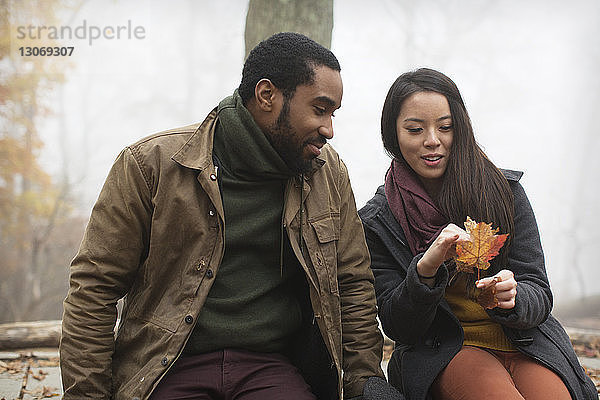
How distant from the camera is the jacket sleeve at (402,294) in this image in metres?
2.28

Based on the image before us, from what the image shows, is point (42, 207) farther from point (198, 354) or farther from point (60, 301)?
point (198, 354)

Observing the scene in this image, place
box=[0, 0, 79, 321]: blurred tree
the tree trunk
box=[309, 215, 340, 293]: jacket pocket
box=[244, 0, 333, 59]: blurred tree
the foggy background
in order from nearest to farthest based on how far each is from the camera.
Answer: box=[309, 215, 340, 293]: jacket pocket < box=[244, 0, 333, 59]: blurred tree < the tree trunk < box=[0, 0, 79, 321]: blurred tree < the foggy background

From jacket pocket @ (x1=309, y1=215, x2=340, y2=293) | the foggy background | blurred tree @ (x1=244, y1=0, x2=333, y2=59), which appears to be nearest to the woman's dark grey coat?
jacket pocket @ (x1=309, y1=215, x2=340, y2=293)

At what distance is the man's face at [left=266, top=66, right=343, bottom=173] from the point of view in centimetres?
227

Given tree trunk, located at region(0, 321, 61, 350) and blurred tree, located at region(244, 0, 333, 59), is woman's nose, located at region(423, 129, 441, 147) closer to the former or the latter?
blurred tree, located at region(244, 0, 333, 59)

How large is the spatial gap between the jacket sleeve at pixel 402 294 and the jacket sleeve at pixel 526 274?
232mm

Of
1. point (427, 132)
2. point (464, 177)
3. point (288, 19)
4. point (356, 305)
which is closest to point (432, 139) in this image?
point (427, 132)

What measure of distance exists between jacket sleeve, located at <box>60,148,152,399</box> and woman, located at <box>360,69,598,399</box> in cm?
95

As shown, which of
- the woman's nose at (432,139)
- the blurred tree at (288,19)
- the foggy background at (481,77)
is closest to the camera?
the woman's nose at (432,139)

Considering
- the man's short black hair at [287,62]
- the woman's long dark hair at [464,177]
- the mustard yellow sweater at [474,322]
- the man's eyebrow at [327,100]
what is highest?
the man's short black hair at [287,62]

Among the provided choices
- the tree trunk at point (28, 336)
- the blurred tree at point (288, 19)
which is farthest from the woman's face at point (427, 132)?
the tree trunk at point (28, 336)

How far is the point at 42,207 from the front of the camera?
26.3 ft

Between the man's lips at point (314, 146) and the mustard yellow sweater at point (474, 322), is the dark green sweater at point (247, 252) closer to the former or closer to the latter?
the man's lips at point (314, 146)

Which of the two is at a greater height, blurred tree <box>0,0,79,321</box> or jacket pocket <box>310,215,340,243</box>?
jacket pocket <box>310,215,340,243</box>
